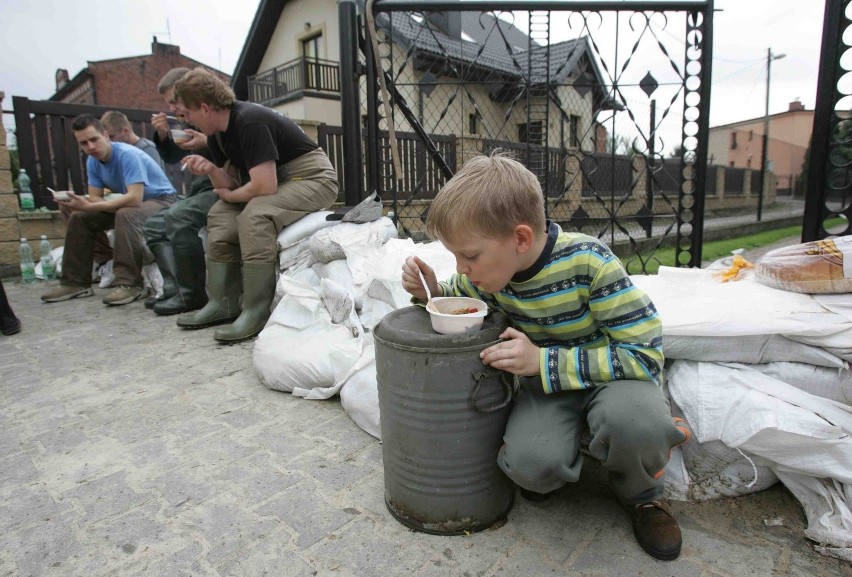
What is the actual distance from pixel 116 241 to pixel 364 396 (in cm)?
358

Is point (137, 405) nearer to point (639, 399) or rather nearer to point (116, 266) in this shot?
point (639, 399)

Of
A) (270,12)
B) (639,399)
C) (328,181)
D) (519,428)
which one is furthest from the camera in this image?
(270,12)

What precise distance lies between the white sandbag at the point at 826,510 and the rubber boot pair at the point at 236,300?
278 cm

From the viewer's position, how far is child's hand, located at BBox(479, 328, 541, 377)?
1.37 m

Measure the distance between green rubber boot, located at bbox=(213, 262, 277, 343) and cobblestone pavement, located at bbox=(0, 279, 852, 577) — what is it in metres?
0.79

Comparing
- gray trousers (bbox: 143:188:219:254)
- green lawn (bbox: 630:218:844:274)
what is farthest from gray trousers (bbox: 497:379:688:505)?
green lawn (bbox: 630:218:844:274)

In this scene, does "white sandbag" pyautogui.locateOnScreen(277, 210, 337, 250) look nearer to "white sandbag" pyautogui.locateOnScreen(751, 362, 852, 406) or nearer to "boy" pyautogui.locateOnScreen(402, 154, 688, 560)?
"boy" pyautogui.locateOnScreen(402, 154, 688, 560)

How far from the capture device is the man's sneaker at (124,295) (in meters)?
4.34

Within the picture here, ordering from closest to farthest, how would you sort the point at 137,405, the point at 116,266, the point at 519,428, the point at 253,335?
1. the point at 519,428
2. the point at 137,405
3. the point at 253,335
4. the point at 116,266

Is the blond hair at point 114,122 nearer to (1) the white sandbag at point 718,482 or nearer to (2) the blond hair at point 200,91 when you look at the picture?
(2) the blond hair at point 200,91

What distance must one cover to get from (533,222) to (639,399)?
0.53m

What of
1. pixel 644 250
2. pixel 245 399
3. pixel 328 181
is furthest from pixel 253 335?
pixel 644 250

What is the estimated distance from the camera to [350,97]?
13.8ft

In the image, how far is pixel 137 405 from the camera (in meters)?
2.41
